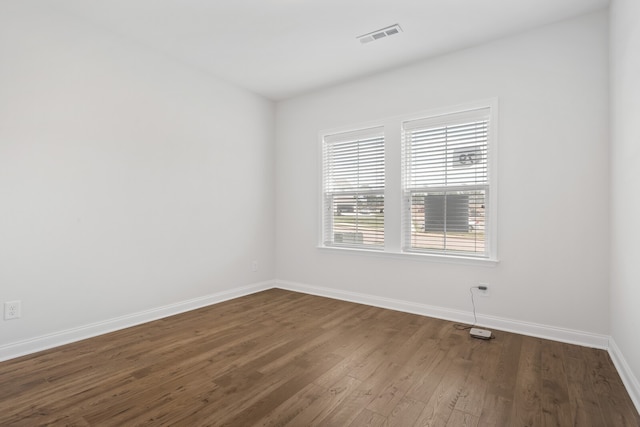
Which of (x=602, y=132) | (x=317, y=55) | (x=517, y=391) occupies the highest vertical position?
(x=317, y=55)

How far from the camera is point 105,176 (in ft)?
10.0

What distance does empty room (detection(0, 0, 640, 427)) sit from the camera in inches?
81.0

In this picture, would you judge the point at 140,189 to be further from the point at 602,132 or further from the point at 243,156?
the point at 602,132

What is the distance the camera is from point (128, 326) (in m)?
3.20

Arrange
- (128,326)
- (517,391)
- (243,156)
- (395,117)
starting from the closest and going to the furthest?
(517,391) < (128,326) < (395,117) < (243,156)

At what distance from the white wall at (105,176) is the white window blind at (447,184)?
2.24m

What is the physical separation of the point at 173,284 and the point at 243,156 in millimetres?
1857

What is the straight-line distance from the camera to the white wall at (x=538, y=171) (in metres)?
2.76

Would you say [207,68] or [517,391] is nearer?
[517,391]

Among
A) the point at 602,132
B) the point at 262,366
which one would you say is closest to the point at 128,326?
the point at 262,366

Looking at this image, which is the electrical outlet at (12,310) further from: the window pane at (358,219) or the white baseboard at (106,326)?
the window pane at (358,219)

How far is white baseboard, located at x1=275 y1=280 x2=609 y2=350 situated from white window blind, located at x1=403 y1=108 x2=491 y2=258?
Answer: 0.62m

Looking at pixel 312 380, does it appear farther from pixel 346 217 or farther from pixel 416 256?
pixel 346 217

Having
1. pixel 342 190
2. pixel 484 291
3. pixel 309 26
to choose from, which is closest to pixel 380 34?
pixel 309 26
